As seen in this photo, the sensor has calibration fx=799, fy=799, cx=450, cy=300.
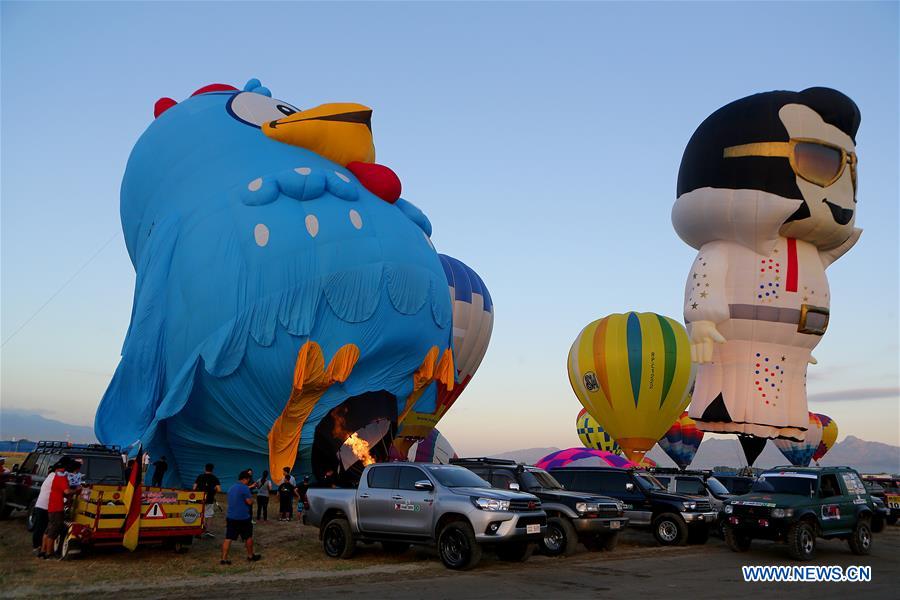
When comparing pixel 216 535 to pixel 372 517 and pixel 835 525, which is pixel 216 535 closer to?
pixel 372 517

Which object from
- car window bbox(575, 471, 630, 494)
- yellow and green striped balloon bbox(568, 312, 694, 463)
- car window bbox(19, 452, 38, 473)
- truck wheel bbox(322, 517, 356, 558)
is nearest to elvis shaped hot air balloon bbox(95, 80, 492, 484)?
car window bbox(19, 452, 38, 473)

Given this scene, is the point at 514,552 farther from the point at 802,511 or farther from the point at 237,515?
the point at 802,511

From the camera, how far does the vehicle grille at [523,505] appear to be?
1205 centimetres

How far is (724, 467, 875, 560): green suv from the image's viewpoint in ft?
47.1

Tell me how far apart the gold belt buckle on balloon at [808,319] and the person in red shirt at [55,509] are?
2558cm

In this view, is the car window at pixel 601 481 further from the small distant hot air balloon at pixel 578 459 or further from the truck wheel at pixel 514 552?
the small distant hot air balloon at pixel 578 459

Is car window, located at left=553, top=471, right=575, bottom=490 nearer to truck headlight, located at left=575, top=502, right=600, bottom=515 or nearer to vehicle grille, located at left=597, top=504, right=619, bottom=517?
vehicle grille, located at left=597, top=504, right=619, bottom=517

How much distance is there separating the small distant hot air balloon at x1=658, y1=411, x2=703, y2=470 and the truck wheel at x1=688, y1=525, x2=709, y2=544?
40541 millimetres

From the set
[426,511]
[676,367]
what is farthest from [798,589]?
[676,367]

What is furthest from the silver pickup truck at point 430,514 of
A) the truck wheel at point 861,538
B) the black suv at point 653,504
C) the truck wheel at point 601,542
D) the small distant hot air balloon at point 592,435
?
the small distant hot air balloon at point 592,435

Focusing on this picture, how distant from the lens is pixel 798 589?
1125 cm

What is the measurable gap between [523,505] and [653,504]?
19.8ft

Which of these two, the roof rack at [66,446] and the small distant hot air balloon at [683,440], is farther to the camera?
the small distant hot air balloon at [683,440]

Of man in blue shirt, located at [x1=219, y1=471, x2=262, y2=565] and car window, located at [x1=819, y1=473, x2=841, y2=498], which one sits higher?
car window, located at [x1=819, y1=473, x2=841, y2=498]
